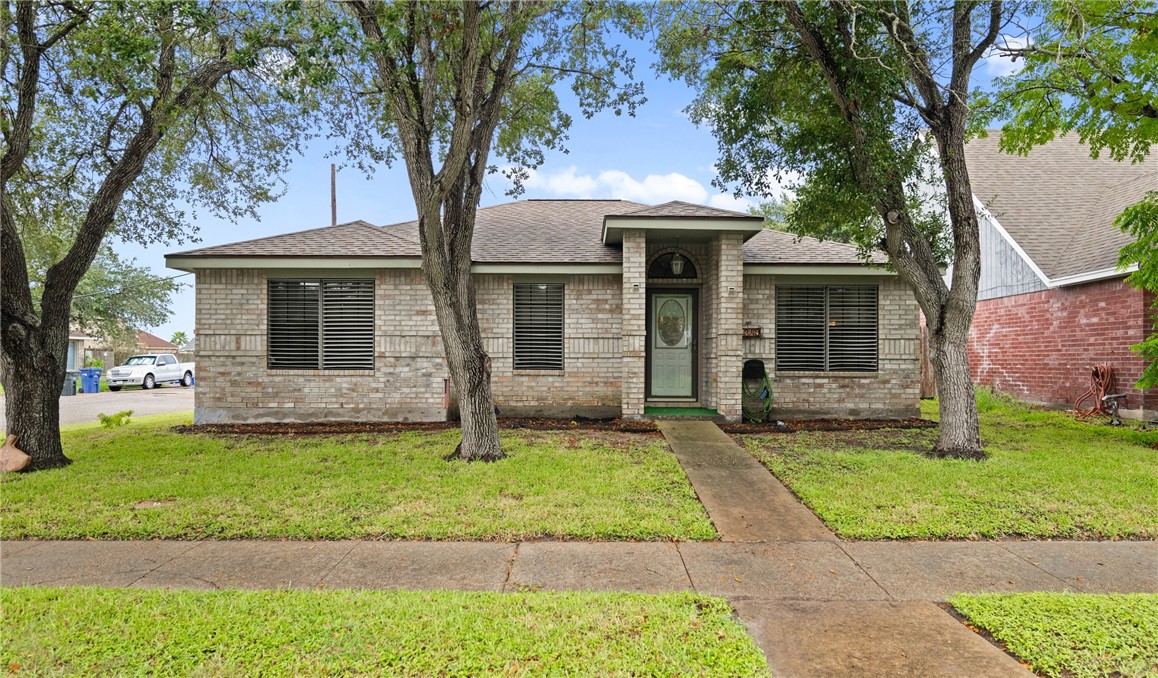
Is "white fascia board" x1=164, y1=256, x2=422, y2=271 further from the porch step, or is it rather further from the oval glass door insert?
the porch step

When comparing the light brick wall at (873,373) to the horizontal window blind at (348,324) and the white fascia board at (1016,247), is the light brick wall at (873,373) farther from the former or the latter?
the horizontal window blind at (348,324)

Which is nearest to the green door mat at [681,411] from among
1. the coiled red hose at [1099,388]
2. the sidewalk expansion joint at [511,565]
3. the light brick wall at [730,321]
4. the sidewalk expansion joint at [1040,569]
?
the light brick wall at [730,321]

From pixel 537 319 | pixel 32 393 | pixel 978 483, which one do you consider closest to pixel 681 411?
pixel 537 319

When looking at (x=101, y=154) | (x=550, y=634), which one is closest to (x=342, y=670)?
(x=550, y=634)

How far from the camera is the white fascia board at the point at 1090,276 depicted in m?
9.75

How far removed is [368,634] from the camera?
283cm

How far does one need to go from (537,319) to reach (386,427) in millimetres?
3365

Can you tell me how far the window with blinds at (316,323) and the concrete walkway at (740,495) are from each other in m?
6.03

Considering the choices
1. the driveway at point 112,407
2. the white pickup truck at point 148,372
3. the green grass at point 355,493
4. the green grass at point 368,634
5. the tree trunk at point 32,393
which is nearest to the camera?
the green grass at point 368,634

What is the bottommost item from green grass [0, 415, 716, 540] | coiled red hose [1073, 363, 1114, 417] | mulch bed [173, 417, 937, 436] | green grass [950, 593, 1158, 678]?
green grass [950, 593, 1158, 678]

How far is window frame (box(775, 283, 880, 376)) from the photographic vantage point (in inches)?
419

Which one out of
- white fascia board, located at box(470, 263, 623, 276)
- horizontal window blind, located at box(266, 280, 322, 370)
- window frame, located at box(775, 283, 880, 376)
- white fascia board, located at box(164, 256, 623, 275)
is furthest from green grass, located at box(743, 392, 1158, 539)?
horizontal window blind, located at box(266, 280, 322, 370)

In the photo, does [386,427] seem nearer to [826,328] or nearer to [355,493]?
[355,493]

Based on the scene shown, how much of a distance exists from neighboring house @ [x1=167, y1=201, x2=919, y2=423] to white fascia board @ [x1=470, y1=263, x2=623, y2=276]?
0.03 meters
